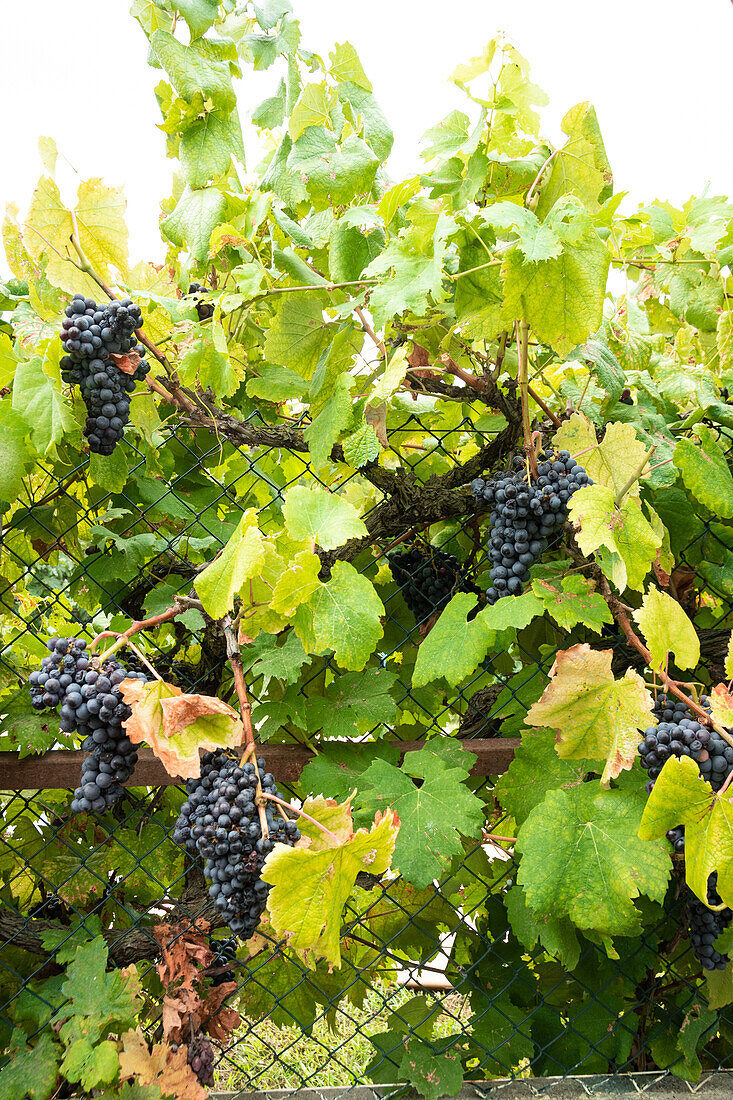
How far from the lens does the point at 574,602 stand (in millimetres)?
1350

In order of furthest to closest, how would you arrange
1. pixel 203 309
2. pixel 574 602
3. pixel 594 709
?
pixel 203 309 → pixel 574 602 → pixel 594 709

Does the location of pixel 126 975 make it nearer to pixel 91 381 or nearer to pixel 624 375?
pixel 91 381

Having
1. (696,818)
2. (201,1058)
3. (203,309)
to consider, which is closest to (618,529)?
(696,818)

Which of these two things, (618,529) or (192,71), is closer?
(618,529)

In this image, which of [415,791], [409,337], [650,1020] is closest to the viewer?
[415,791]

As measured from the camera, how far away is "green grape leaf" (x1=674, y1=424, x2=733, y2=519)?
55.9 inches

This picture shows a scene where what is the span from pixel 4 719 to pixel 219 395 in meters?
0.81

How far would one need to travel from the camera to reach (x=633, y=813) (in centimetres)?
128

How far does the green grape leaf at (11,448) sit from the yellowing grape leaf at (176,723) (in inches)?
18.9

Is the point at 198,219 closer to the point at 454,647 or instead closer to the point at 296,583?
the point at 296,583

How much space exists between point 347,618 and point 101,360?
2.08 ft

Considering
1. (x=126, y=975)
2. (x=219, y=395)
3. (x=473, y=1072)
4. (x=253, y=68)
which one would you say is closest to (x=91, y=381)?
(x=219, y=395)

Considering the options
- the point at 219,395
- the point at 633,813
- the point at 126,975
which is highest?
the point at 219,395

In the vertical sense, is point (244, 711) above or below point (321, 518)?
below
